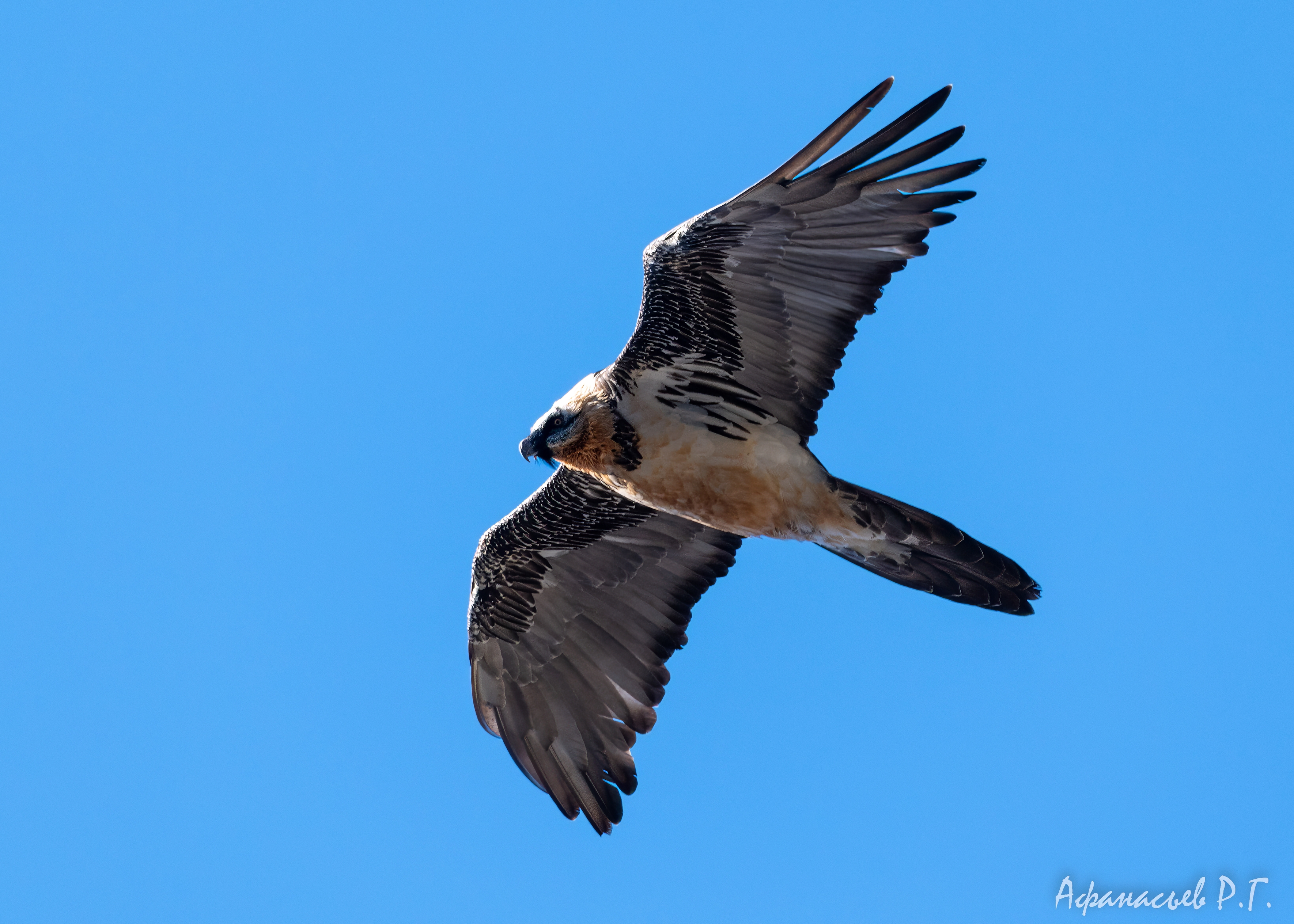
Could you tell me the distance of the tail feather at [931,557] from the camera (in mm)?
8234

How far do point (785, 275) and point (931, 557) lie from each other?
2268 mm

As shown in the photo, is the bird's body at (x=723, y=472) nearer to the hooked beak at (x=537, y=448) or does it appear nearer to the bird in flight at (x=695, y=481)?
the bird in flight at (x=695, y=481)

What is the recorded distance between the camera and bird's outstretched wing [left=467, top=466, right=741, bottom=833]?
1001 cm

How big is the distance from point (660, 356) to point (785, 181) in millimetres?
1692

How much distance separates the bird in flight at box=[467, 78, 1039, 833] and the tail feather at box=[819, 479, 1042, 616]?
1 cm

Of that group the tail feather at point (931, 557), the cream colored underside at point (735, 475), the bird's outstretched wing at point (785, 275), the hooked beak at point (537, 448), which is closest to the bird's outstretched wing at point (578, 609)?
the hooked beak at point (537, 448)

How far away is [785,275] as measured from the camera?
27.8 feet

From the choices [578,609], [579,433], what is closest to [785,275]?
[579,433]

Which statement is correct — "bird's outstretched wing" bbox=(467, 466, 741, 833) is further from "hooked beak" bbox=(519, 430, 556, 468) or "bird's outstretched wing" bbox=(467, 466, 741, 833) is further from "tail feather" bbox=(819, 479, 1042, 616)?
"tail feather" bbox=(819, 479, 1042, 616)

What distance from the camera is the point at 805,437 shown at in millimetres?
8984

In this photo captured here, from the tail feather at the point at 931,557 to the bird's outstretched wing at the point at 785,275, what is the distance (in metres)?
0.87

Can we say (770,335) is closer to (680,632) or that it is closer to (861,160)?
(861,160)

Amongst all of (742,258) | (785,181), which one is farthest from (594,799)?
(785,181)

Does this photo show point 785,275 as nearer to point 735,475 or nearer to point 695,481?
point 735,475
